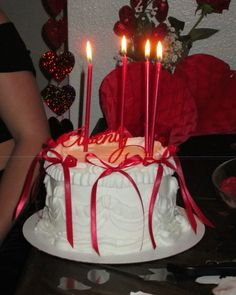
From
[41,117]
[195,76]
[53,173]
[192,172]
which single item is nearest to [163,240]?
[53,173]

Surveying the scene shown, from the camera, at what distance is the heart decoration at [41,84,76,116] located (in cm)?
188

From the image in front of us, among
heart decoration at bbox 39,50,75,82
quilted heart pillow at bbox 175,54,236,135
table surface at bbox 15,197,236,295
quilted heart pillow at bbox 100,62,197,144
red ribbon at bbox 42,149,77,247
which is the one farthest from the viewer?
heart decoration at bbox 39,50,75,82

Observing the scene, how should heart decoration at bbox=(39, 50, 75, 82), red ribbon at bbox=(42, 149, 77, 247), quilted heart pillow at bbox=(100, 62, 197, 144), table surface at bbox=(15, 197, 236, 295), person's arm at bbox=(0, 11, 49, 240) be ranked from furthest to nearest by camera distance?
heart decoration at bbox=(39, 50, 75, 82) < quilted heart pillow at bbox=(100, 62, 197, 144) < person's arm at bbox=(0, 11, 49, 240) < red ribbon at bbox=(42, 149, 77, 247) < table surface at bbox=(15, 197, 236, 295)

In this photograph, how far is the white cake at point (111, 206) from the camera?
760 millimetres

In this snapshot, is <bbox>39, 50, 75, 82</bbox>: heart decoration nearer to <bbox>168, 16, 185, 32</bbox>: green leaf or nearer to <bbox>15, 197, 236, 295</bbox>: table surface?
<bbox>168, 16, 185, 32</bbox>: green leaf

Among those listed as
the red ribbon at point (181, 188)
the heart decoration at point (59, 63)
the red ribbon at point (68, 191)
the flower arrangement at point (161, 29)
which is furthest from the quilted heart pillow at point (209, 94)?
the red ribbon at point (68, 191)

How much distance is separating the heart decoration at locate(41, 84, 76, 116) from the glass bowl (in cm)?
101

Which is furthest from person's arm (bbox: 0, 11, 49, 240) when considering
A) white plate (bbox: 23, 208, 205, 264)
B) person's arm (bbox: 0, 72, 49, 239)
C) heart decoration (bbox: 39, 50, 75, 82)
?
heart decoration (bbox: 39, 50, 75, 82)

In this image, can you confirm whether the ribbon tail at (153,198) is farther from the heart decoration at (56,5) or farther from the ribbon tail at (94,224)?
the heart decoration at (56,5)

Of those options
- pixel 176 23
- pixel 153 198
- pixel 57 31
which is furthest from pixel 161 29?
pixel 153 198

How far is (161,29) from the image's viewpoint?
1.63 m

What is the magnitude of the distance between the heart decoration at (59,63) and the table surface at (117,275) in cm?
112

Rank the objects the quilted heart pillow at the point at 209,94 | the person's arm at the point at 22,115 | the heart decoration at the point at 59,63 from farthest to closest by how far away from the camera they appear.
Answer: the heart decoration at the point at 59,63, the quilted heart pillow at the point at 209,94, the person's arm at the point at 22,115

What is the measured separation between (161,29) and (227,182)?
85 cm
